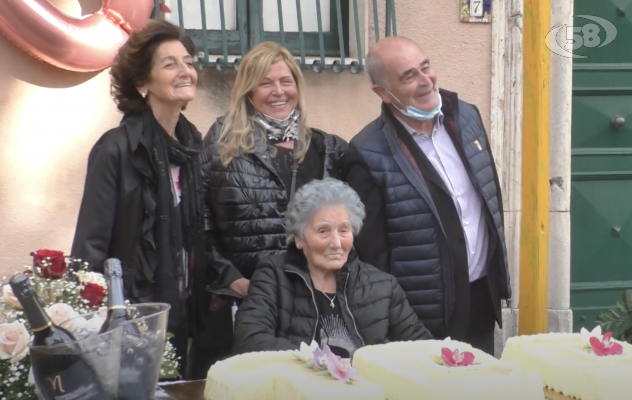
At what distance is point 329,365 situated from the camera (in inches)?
90.8

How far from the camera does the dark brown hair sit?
3.57 meters

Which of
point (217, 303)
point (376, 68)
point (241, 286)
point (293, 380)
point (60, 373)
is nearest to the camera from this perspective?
point (60, 373)

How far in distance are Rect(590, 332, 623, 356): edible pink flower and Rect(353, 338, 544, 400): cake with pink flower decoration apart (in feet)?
0.90

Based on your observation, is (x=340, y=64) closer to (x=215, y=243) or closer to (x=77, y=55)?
(x=77, y=55)

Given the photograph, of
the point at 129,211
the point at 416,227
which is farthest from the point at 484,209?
the point at 129,211

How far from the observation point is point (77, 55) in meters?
4.80

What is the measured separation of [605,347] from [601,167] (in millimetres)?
3764

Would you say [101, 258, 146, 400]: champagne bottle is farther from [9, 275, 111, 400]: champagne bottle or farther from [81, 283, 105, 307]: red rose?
[81, 283, 105, 307]: red rose

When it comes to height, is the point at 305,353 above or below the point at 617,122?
below

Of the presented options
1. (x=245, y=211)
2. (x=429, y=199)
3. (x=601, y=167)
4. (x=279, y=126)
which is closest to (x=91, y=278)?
(x=245, y=211)

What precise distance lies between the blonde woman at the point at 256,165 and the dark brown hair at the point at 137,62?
0.36 meters

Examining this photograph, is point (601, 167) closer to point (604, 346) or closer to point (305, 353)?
point (604, 346)

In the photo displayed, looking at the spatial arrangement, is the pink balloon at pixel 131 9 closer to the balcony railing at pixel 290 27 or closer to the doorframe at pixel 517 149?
the balcony railing at pixel 290 27

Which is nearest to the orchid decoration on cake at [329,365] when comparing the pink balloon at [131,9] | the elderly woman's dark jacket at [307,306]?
the elderly woman's dark jacket at [307,306]
